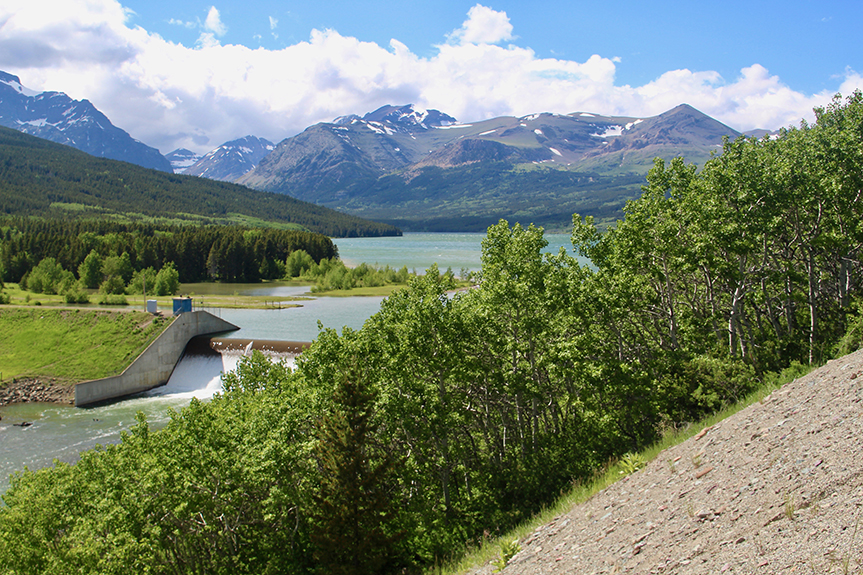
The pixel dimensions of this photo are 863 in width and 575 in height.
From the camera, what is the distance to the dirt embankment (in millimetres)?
9445

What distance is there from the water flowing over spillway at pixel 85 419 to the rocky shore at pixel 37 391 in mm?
1190

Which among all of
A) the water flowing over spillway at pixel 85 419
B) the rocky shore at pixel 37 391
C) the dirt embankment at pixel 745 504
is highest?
the dirt embankment at pixel 745 504

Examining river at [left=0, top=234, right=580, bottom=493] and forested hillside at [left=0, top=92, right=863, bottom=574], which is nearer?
forested hillside at [left=0, top=92, right=863, bottom=574]

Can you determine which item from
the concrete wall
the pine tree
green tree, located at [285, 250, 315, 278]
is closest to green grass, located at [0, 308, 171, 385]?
the concrete wall

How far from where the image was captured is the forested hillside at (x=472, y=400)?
20.4 meters

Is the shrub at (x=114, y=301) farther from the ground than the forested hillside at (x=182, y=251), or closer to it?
closer to it

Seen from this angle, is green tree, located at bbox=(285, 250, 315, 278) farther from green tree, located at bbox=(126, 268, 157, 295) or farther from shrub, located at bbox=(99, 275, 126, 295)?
shrub, located at bbox=(99, 275, 126, 295)

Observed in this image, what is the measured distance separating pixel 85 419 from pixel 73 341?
789 inches

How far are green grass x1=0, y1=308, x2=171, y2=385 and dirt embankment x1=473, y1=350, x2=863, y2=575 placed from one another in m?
62.8

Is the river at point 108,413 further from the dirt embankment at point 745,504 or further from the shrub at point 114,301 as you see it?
the dirt embankment at point 745,504

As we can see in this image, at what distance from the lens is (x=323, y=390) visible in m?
21.9

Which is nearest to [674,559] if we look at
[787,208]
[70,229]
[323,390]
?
[323,390]

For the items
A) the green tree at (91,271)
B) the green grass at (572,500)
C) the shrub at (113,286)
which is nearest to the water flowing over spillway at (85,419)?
the green grass at (572,500)

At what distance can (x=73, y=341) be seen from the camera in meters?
69.0
